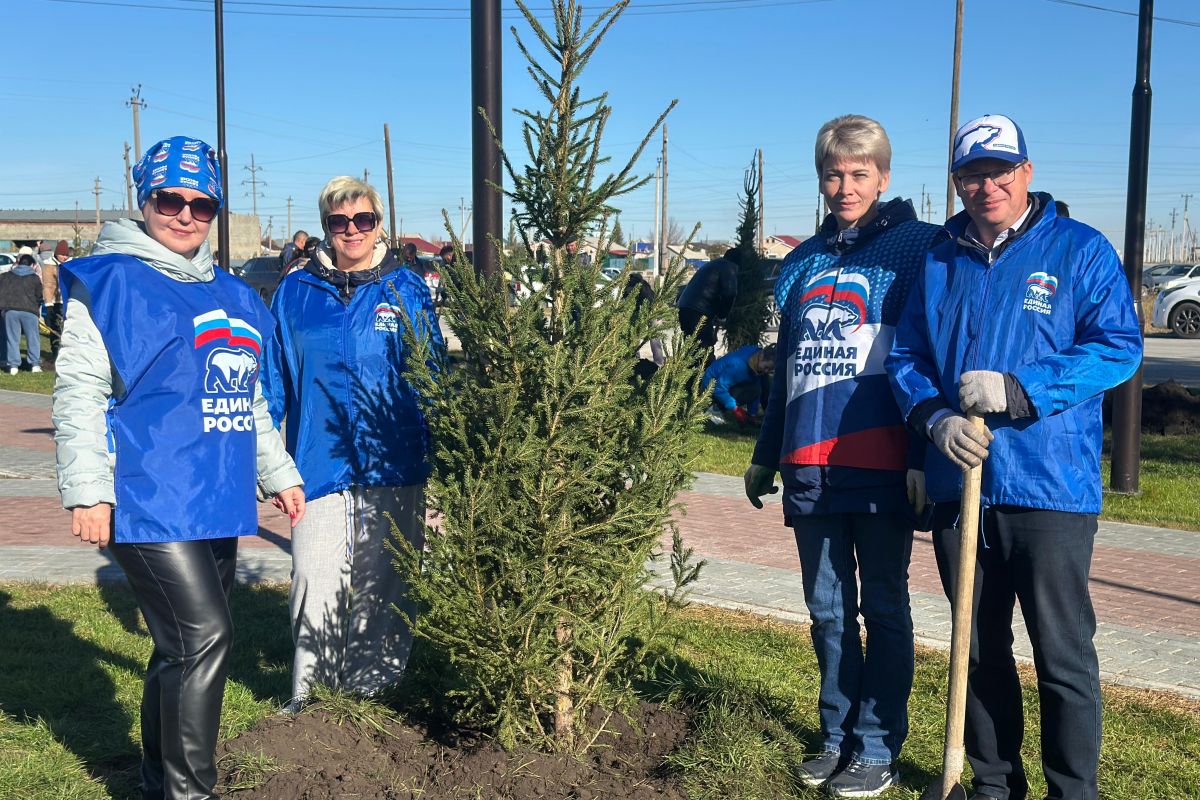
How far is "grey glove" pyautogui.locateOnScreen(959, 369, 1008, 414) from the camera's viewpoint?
3.09 m

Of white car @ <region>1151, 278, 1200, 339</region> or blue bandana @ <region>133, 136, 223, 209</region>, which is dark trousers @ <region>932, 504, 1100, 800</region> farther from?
white car @ <region>1151, 278, 1200, 339</region>

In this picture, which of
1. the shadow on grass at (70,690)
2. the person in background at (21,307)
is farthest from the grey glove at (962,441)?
the person in background at (21,307)

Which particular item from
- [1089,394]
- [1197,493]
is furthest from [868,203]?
[1197,493]

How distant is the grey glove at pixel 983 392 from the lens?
3092 millimetres

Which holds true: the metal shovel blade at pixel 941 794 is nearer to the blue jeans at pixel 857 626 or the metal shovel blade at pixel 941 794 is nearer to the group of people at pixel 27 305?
the blue jeans at pixel 857 626

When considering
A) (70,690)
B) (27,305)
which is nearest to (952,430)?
(70,690)

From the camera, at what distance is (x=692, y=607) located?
6051mm

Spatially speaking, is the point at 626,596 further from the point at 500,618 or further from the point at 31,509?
the point at 31,509

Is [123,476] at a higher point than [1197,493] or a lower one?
higher

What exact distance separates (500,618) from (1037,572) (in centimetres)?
154

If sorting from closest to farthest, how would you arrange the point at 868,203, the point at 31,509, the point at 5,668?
the point at 868,203, the point at 5,668, the point at 31,509

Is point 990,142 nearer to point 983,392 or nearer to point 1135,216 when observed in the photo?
point 983,392

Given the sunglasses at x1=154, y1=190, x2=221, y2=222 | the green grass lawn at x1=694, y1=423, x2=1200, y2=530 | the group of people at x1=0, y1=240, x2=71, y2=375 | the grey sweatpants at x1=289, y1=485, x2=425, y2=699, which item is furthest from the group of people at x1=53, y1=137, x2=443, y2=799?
the group of people at x1=0, y1=240, x2=71, y2=375

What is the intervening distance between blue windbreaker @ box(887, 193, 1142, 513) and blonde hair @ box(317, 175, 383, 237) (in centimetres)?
202
